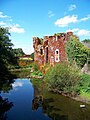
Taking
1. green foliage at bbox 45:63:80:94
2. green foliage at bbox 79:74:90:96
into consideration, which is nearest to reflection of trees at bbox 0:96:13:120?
green foliage at bbox 45:63:80:94

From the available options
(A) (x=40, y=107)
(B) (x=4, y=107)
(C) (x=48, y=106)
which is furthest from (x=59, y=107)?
(B) (x=4, y=107)

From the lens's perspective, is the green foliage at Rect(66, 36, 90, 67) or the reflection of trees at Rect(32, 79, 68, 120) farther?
the green foliage at Rect(66, 36, 90, 67)

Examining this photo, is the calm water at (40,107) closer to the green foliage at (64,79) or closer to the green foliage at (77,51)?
the green foliage at (64,79)

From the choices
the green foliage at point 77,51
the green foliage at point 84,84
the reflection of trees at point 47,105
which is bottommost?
the reflection of trees at point 47,105

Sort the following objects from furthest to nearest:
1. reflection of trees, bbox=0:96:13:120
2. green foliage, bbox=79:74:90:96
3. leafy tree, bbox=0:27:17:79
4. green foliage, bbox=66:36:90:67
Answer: leafy tree, bbox=0:27:17:79
green foliage, bbox=66:36:90:67
green foliage, bbox=79:74:90:96
reflection of trees, bbox=0:96:13:120

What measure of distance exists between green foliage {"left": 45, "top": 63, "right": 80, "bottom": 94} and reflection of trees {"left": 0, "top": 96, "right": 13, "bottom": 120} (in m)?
5.70

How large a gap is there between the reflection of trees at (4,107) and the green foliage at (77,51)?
10.8 meters

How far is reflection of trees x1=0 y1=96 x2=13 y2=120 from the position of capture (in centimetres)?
1743

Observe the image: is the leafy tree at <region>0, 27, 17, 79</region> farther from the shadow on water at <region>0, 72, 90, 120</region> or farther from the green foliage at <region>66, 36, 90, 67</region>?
the shadow on water at <region>0, 72, 90, 120</region>

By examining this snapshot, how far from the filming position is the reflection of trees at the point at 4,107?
17431 millimetres

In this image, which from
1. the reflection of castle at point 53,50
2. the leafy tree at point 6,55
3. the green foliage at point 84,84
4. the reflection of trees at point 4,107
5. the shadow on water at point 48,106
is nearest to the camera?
the reflection of trees at point 4,107

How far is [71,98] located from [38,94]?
15.3 feet

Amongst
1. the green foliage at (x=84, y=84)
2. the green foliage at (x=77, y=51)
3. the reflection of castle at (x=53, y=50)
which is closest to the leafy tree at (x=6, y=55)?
the reflection of castle at (x=53, y=50)

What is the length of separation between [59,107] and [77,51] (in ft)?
35.7
